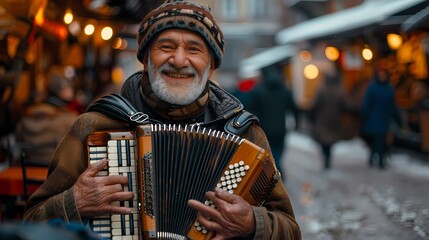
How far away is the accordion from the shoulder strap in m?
0.10

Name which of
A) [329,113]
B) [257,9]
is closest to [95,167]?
[329,113]

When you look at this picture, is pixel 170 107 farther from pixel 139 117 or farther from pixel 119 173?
pixel 119 173

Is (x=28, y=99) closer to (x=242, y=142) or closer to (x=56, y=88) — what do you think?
(x=56, y=88)

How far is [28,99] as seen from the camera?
13.9 meters

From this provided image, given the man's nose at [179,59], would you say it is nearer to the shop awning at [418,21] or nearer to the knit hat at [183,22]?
the knit hat at [183,22]

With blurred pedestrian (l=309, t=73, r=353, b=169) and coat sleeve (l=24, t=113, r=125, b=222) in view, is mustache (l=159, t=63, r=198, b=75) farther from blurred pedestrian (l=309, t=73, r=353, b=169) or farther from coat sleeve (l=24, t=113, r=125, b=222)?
blurred pedestrian (l=309, t=73, r=353, b=169)

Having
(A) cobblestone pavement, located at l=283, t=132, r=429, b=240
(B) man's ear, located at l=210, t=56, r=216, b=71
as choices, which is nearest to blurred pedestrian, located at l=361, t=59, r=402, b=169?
(A) cobblestone pavement, located at l=283, t=132, r=429, b=240

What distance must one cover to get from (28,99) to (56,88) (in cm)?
399

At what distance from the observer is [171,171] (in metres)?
3.08

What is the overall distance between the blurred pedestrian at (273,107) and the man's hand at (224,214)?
8.40 metres

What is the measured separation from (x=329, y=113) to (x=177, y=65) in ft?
39.7

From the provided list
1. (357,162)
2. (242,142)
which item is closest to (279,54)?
(357,162)

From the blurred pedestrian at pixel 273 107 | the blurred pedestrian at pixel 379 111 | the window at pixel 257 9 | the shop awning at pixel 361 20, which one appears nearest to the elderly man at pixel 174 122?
the shop awning at pixel 361 20

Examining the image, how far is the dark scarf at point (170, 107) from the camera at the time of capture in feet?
10.8
